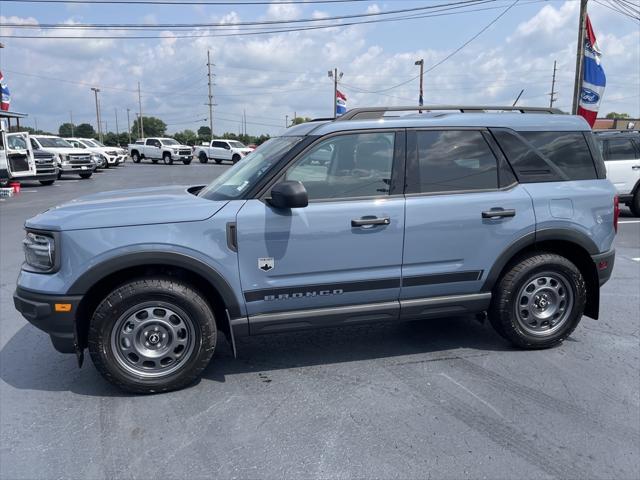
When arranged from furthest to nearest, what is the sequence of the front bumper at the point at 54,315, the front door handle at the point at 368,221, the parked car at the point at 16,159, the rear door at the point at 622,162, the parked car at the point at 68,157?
the parked car at the point at 68,157 → the parked car at the point at 16,159 → the rear door at the point at 622,162 → the front door handle at the point at 368,221 → the front bumper at the point at 54,315

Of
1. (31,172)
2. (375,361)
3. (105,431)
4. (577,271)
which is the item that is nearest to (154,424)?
(105,431)

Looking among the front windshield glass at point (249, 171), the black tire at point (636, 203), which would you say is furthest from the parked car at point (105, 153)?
the front windshield glass at point (249, 171)

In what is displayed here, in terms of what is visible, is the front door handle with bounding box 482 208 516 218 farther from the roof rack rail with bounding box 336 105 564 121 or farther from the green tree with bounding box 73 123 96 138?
the green tree with bounding box 73 123 96 138

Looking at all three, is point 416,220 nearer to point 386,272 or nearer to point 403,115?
point 386,272

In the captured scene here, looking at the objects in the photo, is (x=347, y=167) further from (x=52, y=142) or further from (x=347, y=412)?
(x=52, y=142)

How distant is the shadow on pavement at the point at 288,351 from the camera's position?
3791mm

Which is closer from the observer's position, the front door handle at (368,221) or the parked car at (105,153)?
the front door handle at (368,221)

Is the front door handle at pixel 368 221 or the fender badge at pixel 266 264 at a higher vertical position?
the front door handle at pixel 368 221

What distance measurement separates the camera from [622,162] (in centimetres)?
1112

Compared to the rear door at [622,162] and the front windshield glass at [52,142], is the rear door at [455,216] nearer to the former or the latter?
the rear door at [622,162]

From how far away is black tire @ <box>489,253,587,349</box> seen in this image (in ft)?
13.4

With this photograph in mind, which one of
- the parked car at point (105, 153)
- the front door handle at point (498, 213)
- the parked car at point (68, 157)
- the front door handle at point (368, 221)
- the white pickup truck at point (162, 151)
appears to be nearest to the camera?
the front door handle at point (368, 221)

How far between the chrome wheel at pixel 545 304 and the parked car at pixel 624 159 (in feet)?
27.1

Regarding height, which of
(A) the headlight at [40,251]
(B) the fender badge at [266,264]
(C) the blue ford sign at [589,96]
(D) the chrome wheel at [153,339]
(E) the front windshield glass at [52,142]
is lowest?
(D) the chrome wheel at [153,339]
